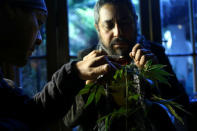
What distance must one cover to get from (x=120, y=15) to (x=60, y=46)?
1.68 ft

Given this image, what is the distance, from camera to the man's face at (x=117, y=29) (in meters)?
1.21

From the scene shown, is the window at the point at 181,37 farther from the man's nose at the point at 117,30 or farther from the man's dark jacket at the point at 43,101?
the man's dark jacket at the point at 43,101

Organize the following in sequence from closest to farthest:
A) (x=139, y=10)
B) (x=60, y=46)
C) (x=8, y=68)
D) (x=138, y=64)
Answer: (x=138, y=64), (x=8, y=68), (x=60, y=46), (x=139, y=10)

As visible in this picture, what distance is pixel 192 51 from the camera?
1.82 m

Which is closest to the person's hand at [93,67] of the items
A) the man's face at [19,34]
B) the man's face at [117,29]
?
the man's face at [19,34]

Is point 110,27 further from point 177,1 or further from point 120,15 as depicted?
point 177,1

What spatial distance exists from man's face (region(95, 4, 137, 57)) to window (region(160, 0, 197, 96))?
66cm

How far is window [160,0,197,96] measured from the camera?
1814 millimetres

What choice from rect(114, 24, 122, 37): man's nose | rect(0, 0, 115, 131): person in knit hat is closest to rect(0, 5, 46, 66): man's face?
rect(0, 0, 115, 131): person in knit hat

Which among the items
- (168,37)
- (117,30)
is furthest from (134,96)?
(168,37)

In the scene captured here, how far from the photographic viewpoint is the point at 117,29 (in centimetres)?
122

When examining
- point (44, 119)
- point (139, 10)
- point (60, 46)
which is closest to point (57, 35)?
point (60, 46)

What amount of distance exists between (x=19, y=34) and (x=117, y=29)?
693 millimetres

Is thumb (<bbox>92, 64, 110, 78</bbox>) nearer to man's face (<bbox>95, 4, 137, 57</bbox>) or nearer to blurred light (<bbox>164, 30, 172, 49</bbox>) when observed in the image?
man's face (<bbox>95, 4, 137, 57</bbox>)
